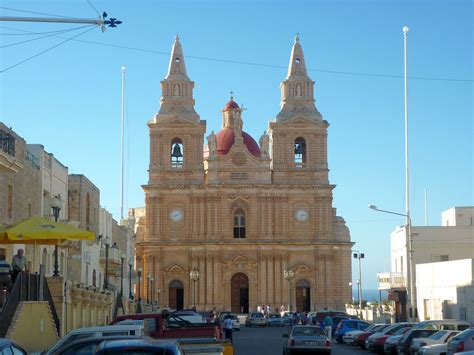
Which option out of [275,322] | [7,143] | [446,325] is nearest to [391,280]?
[275,322]

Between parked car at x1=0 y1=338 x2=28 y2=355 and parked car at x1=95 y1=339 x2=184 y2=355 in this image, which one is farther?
parked car at x1=0 y1=338 x2=28 y2=355

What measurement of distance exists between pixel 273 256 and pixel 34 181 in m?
41.4

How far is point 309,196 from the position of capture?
244 ft

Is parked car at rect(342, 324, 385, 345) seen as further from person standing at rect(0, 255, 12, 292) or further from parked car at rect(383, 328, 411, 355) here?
person standing at rect(0, 255, 12, 292)

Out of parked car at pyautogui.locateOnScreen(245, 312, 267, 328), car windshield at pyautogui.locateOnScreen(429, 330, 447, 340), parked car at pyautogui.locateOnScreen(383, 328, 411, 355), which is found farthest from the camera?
parked car at pyautogui.locateOnScreen(245, 312, 267, 328)

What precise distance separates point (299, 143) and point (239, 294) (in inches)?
526

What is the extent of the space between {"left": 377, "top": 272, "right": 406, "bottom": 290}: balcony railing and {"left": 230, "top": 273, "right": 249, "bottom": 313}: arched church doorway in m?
12.8

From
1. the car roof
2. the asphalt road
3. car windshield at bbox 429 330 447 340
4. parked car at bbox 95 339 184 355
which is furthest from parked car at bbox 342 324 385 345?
parked car at bbox 95 339 184 355

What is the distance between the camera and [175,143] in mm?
75250

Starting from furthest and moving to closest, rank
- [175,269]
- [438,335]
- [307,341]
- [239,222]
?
[239,222], [175,269], [307,341], [438,335]

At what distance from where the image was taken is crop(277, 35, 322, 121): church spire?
75.1 meters

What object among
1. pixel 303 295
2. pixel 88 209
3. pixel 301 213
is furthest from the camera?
pixel 301 213

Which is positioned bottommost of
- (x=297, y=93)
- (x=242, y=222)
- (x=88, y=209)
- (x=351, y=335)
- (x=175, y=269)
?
(x=351, y=335)

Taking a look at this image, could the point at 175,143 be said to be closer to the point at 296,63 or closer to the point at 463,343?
the point at 296,63
